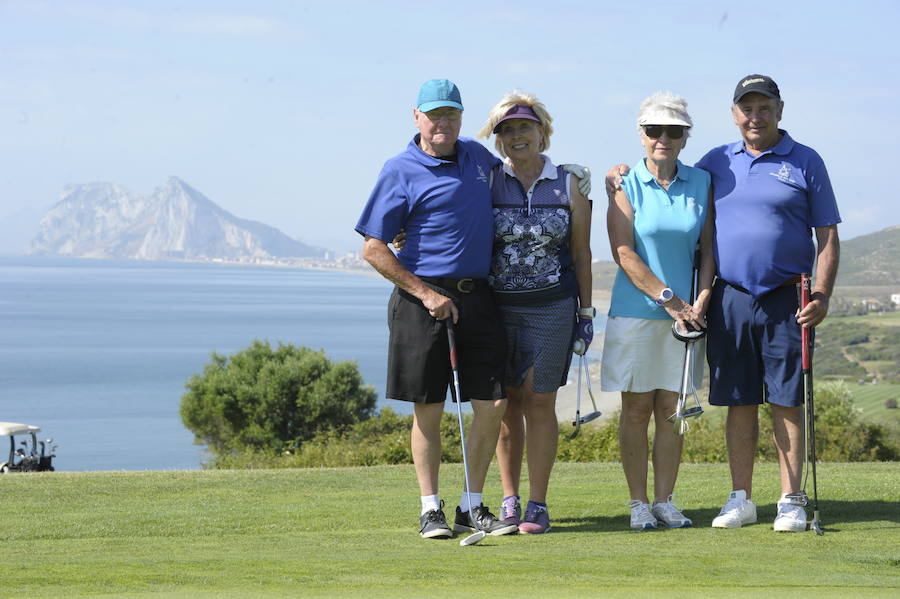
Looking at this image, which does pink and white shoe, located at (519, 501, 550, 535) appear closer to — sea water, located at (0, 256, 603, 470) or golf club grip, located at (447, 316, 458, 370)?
golf club grip, located at (447, 316, 458, 370)

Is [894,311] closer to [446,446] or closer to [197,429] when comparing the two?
[197,429]

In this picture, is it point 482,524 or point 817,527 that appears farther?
point 482,524

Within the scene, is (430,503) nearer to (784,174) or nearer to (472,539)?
(472,539)

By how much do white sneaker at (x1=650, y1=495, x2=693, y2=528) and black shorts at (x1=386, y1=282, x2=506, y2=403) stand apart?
3.75 feet

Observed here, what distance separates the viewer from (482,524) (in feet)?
20.2

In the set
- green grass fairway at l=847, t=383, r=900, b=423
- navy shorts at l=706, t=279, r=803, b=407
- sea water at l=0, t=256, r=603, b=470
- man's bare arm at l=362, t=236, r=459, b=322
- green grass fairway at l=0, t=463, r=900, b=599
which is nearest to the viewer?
green grass fairway at l=0, t=463, r=900, b=599

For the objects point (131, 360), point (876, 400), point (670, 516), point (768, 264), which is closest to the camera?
point (768, 264)

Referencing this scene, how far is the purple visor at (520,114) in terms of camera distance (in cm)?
594

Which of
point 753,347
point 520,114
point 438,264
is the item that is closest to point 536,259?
point 438,264

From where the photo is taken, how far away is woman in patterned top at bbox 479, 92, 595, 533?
19.6ft

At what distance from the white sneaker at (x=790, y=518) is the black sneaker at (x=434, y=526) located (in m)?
1.73

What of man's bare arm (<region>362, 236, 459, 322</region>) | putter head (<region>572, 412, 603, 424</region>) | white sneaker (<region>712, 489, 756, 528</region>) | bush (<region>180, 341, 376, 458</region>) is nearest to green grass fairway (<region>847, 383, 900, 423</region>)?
bush (<region>180, 341, 376, 458</region>)

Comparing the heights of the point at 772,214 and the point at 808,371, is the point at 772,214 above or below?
above

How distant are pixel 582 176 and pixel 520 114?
0.47m
